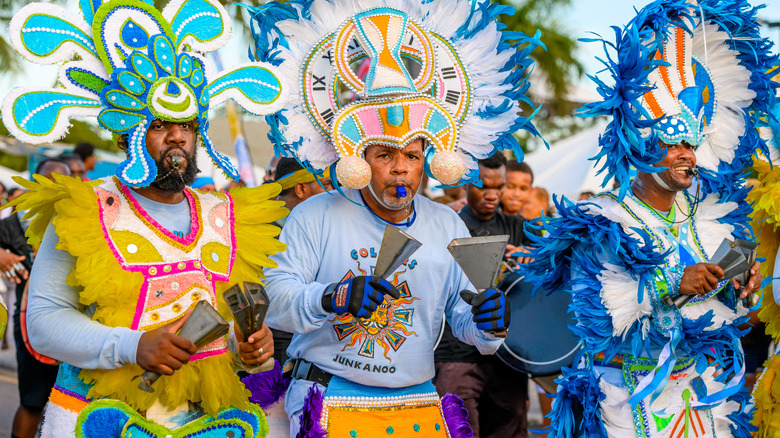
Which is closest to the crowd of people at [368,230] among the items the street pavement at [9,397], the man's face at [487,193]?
the man's face at [487,193]

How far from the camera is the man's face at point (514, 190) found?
6480mm

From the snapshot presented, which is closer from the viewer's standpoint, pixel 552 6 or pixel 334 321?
pixel 334 321

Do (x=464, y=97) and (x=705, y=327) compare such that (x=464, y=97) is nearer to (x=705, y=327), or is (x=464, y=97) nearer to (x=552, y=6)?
(x=705, y=327)

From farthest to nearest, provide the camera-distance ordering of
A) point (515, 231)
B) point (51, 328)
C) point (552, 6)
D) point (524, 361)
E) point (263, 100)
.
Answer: point (552, 6)
point (515, 231)
point (524, 361)
point (263, 100)
point (51, 328)

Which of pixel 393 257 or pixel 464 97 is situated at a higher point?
pixel 464 97

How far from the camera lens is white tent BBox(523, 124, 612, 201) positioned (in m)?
10.3

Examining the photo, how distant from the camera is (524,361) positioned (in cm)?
446

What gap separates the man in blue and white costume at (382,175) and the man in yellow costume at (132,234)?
23cm

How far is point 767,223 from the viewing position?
4203 mm

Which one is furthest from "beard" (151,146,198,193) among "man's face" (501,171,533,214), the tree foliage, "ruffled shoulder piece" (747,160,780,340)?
the tree foliage

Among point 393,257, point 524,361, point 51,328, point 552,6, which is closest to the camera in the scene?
point 51,328

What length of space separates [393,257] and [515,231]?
292cm

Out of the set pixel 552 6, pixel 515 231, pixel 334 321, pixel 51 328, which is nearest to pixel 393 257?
pixel 334 321

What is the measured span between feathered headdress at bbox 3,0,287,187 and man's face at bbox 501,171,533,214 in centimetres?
383
